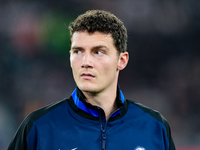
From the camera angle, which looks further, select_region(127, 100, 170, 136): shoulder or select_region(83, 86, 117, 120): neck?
select_region(127, 100, 170, 136): shoulder

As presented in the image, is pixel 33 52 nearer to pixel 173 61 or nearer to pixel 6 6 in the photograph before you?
pixel 6 6

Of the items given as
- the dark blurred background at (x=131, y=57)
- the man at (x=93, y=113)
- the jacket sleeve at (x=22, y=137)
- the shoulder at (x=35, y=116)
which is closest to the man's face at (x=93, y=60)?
the man at (x=93, y=113)

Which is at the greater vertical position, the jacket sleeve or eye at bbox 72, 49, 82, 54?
eye at bbox 72, 49, 82, 54

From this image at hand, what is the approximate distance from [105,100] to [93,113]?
13cm

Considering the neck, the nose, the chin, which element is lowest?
the neck

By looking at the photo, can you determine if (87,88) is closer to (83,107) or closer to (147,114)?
(83,107)

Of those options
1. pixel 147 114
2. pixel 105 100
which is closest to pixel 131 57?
pixel 147 114

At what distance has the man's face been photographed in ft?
5.85

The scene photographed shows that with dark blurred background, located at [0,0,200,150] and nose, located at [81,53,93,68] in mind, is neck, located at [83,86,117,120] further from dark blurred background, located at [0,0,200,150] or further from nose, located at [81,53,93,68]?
dark blurred background, located at [0,0,200,150]

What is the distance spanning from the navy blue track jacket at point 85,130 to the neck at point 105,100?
4 centimetres

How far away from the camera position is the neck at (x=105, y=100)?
1891 mm

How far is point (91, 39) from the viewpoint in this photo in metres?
1.82

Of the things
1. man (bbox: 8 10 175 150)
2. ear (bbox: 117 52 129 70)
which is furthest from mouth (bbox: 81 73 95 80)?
ear (bbox: 117 52 129 70)

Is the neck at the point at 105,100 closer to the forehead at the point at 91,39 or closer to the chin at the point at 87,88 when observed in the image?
the chin at the point at 87,88
